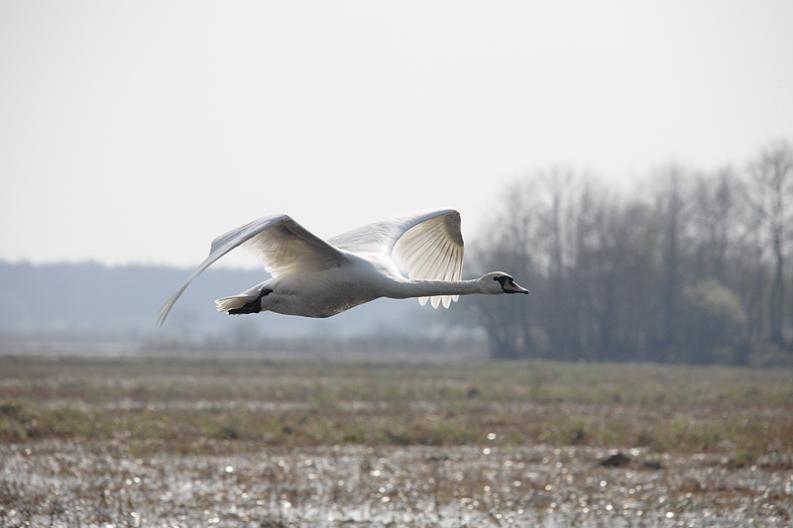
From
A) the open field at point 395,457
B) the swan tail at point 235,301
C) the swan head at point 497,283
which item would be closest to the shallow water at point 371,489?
the open field at point 395,457

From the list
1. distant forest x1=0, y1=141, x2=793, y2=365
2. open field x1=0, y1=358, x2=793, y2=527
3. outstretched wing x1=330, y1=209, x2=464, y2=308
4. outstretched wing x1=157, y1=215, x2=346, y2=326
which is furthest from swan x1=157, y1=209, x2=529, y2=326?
distant forest x1=0, y1=141, x2=793, y2=365

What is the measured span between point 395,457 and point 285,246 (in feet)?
29.8

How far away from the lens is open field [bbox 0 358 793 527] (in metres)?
14.5

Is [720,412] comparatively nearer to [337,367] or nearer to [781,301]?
[337,367]

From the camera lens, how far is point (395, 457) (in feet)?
64.2

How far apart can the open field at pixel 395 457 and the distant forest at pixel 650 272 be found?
127 ft

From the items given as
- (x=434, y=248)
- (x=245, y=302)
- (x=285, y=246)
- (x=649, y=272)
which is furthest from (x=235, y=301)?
(x=649, y=272)

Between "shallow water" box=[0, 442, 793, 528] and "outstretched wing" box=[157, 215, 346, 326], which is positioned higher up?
"outstretched wing" box=[157, 215, 346, 326]

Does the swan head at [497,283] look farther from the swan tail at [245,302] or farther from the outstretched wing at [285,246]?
the swan tail at [245,302]

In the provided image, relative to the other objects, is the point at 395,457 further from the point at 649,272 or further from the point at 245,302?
the point at 649,272

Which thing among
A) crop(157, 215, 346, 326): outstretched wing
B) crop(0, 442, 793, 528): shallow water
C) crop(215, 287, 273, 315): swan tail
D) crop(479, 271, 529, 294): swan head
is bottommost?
crop(0, 442, 793, 528): shallow water

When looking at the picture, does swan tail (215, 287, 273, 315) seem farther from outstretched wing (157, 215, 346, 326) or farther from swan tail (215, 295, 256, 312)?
outstretched wing (157, 215, 346, 326)

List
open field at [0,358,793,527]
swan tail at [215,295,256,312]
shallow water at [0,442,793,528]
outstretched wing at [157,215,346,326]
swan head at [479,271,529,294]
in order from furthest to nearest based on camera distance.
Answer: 1. open field at [0,358,793,527]
2. shallow water at [0,442,793,528]
3. swan tail at [215,295,256,312]
4. swan head at [479,271,529,294]
5. outstretched wing at [157,215,346,326]

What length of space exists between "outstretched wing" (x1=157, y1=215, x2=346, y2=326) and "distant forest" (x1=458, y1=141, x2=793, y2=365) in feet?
199
